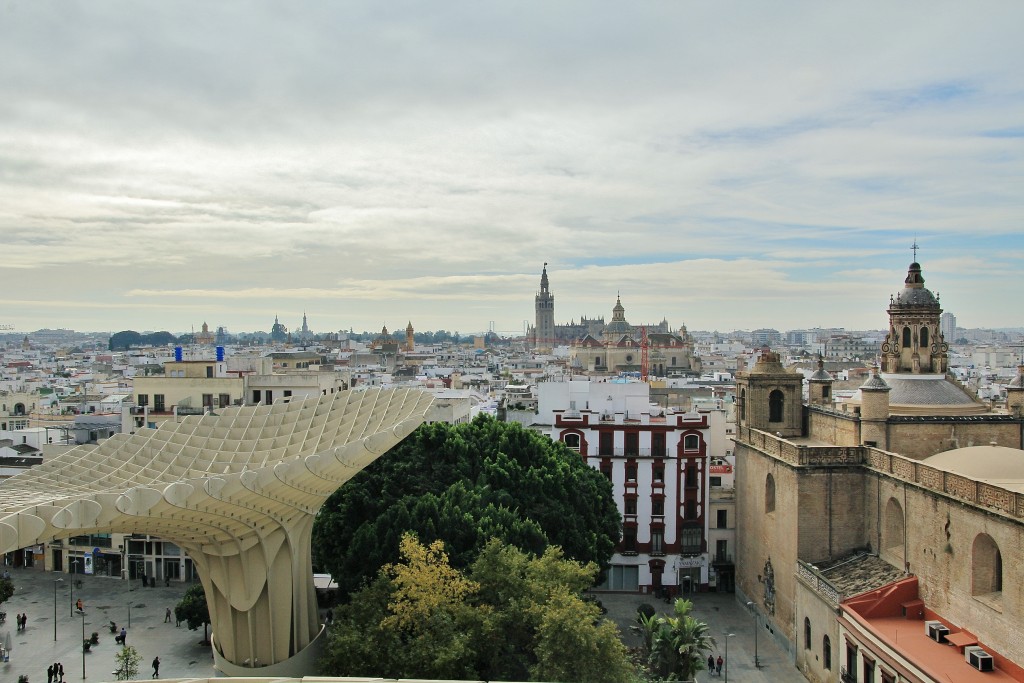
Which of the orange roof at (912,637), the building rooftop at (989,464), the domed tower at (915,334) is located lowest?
the orange roof at (912,637)

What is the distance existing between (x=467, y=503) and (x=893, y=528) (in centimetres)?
1484

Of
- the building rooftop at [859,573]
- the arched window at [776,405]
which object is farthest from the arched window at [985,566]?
the arched window at [776,405]

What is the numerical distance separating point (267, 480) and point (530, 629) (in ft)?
28.6

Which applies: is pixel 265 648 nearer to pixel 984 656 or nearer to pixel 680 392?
pixel 984 656

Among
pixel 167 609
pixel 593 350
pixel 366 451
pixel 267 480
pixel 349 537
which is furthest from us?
pixel 593 350

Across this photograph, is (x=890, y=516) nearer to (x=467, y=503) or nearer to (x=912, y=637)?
(x=912, y=637)

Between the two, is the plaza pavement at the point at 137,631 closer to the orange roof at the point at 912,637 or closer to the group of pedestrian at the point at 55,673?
the group of pedestrian at the point at 55,673

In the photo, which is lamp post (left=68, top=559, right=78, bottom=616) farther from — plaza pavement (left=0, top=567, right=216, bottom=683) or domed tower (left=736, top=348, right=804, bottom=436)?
domed tower (left=736, top=348, right=804, bottom=436)

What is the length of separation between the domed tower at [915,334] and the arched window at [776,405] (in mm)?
4742

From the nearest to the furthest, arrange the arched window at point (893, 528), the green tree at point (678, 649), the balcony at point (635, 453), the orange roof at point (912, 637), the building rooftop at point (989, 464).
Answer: the orange roof at point (912, 637)
the green tree at point (678, 649)
the building rooftop at point (989, 464)
the arched window at point (893, 528)
the balcony at point (635, 453)

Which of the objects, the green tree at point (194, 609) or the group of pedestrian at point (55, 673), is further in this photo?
the green tree at point (194, 609)

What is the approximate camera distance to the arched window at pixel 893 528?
30797mm

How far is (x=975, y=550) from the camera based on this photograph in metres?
25.3

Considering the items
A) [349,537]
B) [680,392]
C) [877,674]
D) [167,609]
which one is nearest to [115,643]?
[167,609]
